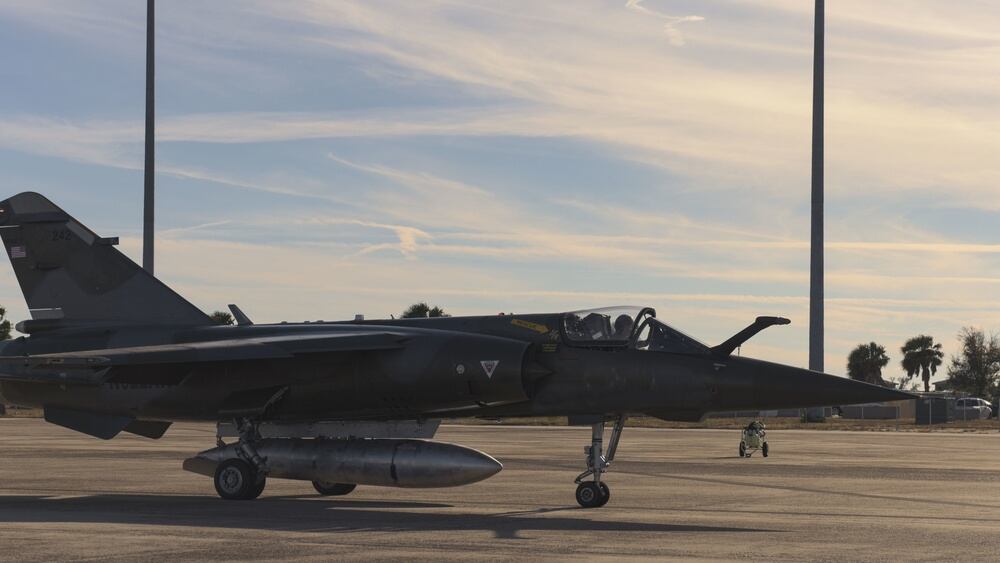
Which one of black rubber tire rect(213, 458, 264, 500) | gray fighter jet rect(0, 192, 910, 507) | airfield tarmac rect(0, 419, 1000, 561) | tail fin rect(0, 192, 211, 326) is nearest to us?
airfield tarmac rect(0, 419, 1000, 561)

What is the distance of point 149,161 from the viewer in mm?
36969

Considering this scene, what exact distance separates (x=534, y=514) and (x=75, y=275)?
10.3 meters

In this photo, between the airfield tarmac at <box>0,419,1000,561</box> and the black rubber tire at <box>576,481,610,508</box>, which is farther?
the black rubber tire at <box>576,481,610,508</box>

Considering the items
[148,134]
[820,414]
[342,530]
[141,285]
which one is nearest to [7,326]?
[820,414]

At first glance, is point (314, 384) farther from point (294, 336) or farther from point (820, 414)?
point (820, 414)

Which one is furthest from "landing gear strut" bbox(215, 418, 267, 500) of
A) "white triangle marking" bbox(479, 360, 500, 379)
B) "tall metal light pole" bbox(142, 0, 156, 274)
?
"tall metal light pole" bbox(142, 0, 156, 274)

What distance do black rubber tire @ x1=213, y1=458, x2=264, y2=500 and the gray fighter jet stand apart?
21 millimetres

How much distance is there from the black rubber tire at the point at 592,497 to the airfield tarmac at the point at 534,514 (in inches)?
8.4

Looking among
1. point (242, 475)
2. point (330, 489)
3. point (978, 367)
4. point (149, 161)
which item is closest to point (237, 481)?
point (242, 475)

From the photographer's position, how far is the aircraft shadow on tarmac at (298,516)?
1567 centimetres

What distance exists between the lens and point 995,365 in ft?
425

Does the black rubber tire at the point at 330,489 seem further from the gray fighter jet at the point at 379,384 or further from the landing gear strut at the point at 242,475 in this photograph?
the landing gear strut at the point at 242,475

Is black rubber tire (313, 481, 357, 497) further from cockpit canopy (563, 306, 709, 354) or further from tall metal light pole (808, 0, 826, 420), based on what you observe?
tall metal light pole (808, 0, 826, 420)

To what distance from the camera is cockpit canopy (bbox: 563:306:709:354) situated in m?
18.6
